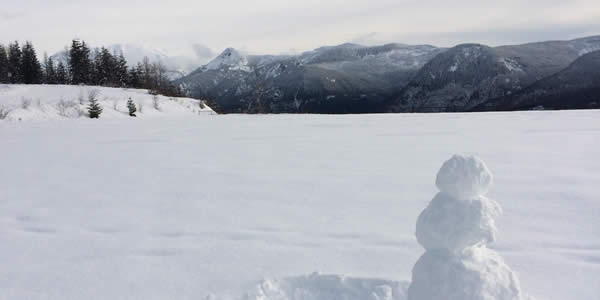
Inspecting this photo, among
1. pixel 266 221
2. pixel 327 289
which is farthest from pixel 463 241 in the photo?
pixel 266 221

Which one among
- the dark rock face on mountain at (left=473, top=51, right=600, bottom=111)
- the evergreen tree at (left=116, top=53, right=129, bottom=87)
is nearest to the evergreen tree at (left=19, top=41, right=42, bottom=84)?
the evergreen tree at (left=116, top=53, right=129, bottom=87)

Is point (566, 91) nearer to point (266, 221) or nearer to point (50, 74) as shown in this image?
point (50, 74)

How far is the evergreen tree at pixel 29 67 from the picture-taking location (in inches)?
1813

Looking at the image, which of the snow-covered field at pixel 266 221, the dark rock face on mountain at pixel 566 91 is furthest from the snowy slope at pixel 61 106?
the dark rock face on mountain at pixel 566 91

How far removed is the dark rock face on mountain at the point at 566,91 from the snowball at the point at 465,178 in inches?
5141

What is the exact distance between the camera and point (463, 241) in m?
1.88

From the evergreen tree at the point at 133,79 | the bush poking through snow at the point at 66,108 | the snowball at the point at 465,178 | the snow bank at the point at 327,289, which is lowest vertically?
the snow bank at the point at 327,289

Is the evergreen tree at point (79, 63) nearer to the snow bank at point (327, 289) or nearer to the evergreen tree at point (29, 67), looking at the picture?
the evergreen tree at point (29, 67)

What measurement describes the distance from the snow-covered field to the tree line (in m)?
40.1

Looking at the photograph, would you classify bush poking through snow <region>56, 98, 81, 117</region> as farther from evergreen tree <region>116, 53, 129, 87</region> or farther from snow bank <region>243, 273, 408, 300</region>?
evergreen tree <region>116, 53, 129, 87</region>

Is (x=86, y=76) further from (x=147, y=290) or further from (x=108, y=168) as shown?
(x=147, y=290)

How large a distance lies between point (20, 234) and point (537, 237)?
4242 millimetres

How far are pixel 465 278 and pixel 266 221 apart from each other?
1.91 m

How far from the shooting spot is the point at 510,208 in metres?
3.56
